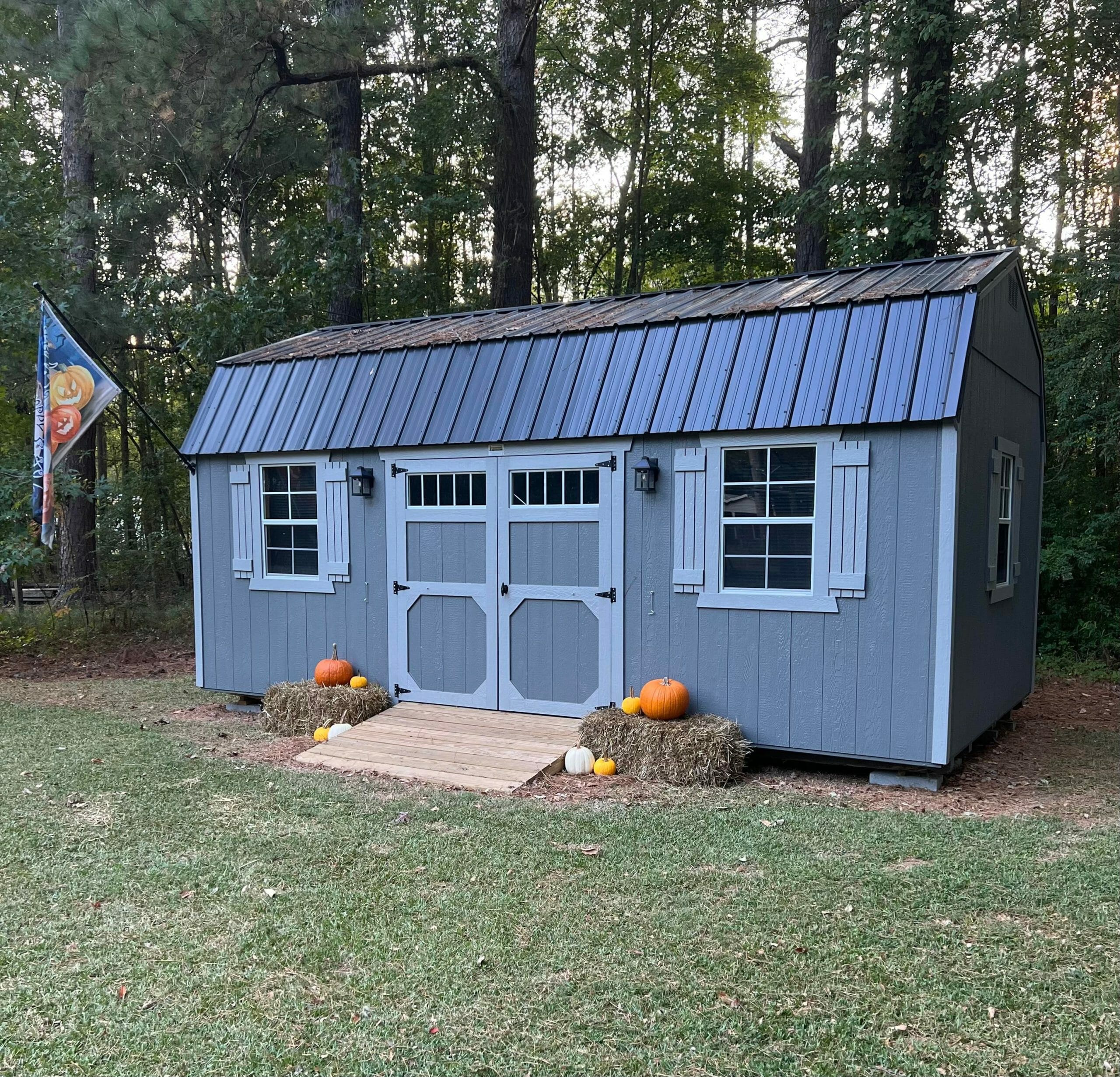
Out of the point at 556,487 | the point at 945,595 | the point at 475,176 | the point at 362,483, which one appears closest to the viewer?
the point at 945,595

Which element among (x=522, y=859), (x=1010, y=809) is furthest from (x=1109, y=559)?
(x=522, y=859)

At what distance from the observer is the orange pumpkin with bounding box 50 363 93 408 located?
7.29 m

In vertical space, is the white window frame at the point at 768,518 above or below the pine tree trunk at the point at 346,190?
below

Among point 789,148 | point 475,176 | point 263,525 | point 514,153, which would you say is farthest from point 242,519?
point 475,176

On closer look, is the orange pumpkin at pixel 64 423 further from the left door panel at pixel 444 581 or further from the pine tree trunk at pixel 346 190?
the pine tree trunk at pixel 346 190

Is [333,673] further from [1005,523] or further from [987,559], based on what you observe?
[1005,523]

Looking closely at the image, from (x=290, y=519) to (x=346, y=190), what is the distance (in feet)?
21.3

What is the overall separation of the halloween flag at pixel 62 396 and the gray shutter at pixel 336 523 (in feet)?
6.45

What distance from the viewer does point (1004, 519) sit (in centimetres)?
639

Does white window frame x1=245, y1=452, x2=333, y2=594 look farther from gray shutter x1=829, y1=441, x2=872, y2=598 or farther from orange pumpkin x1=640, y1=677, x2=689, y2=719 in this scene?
gray shutter x1=829, y1=441, x2=872, y2=598

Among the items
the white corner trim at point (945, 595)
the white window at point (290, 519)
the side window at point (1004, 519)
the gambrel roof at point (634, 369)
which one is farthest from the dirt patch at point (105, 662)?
the side window at point (1004, 519)

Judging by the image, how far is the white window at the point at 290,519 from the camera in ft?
23.6

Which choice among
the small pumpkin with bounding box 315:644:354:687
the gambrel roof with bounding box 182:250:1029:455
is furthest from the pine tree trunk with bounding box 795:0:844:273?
the small pumpkin with bounding box 315:644:354:687

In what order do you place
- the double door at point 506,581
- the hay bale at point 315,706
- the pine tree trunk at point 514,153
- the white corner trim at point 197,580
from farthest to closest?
the pine tree trunk at point 514,153, the white corner trim at point 197,580, the hay bale at point 315,706, the double door at point 506,581
